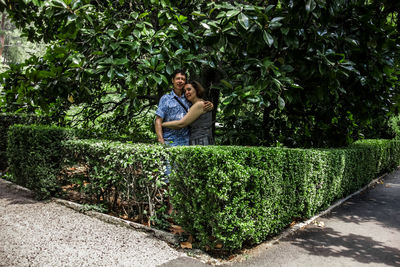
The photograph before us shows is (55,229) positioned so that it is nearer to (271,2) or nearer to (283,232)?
(283,232)

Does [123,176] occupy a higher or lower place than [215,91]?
lower

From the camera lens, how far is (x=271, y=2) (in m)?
6.20

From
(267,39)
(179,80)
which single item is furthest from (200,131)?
(267,39)

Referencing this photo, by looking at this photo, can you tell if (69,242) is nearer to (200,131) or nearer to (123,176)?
(123,176)

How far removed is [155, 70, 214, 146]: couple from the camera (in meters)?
4.86

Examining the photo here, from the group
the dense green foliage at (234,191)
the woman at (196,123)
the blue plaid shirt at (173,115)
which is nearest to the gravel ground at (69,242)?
the dense green foliage at (234,191)

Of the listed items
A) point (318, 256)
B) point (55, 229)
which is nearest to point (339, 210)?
point (318, 256)

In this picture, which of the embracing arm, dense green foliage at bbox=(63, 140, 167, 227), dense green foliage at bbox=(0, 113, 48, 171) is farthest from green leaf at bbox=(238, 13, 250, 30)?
dense green foliage at bbox=(0, 113, 48, 171)

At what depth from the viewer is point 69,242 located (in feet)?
12.5

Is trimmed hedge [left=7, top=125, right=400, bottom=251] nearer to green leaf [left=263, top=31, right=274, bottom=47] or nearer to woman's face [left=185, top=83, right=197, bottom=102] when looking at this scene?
woman's face [left=185, top=83, right=197, bottom=102]

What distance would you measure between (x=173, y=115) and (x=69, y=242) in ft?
7.73

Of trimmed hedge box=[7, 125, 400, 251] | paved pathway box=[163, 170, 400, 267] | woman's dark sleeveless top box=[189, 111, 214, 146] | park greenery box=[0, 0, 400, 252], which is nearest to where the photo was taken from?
trimmed hedge box=[7, 125, 400, 251]

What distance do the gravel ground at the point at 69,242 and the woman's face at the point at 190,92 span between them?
2195 millimetres

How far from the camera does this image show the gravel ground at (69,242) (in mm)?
3357
